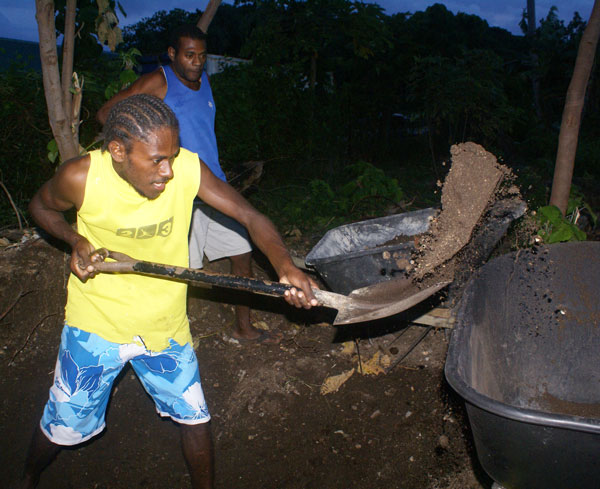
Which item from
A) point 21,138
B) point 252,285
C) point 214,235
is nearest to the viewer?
point 252,285

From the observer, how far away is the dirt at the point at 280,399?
7.96ft

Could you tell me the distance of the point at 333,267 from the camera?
296 cm

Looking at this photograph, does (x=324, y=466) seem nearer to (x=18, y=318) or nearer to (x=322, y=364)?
(x=322, y=364)

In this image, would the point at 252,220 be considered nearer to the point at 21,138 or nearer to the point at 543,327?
the point at 543,327

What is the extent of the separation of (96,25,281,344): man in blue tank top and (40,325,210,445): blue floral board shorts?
1299 millimetres

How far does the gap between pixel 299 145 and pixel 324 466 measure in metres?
5.77

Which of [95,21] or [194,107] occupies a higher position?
[95,21]

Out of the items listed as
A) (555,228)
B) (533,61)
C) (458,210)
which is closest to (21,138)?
(458,210)

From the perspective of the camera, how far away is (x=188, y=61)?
285 cm

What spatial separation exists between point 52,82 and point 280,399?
2.67m

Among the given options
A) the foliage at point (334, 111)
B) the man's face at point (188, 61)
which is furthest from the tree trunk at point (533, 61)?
the man's face at point (188, 61)

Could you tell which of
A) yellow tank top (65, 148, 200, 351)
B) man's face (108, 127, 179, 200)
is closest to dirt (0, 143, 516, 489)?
yellow tank top (65, 148, 200, 351)

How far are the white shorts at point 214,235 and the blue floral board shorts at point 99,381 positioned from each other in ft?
4.15

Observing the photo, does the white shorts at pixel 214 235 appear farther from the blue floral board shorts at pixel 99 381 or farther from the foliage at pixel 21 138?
the foliage at pixel 21 138
